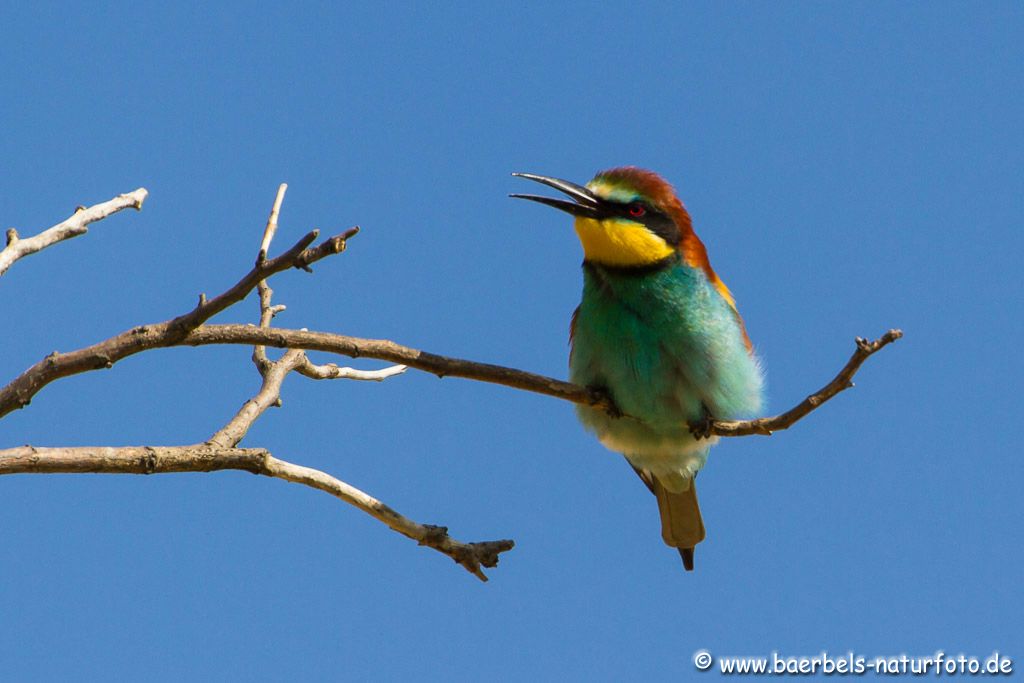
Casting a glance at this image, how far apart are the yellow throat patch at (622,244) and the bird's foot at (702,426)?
591 mm

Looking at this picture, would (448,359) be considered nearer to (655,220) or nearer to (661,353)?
(661,353)

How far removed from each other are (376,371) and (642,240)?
117cm

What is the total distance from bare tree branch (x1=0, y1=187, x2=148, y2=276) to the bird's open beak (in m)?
1.73


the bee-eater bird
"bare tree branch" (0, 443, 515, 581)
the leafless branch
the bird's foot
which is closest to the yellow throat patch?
the bee-eater bird

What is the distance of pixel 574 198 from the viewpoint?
4.20m

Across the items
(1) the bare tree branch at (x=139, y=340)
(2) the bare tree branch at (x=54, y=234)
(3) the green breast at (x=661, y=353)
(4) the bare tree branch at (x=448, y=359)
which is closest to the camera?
(1) the bare tree branch at (x=139, y=340)

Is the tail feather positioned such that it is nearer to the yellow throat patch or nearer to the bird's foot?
the bird's foot

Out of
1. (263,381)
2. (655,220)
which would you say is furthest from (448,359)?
(655,220)

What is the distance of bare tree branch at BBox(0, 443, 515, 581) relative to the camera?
2346 mm

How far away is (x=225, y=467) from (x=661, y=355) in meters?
1.79

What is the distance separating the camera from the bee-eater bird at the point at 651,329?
390 centimetres

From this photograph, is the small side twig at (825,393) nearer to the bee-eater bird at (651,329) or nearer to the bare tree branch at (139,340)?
the bee-eater bird at (651,329)

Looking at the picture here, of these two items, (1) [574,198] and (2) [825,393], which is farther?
(1) [574,198]

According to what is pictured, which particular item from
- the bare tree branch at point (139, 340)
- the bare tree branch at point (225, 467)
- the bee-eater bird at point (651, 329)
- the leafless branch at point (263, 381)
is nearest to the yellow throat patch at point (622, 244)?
the bee-eater bird at point (651, 329)
